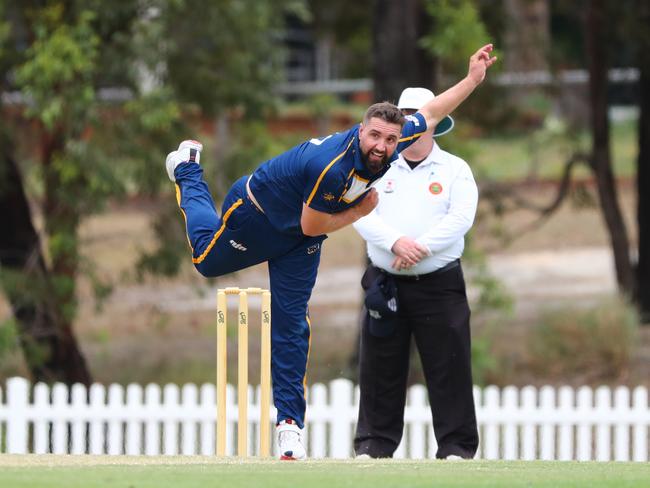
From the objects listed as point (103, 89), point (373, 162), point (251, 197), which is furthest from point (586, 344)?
point (373, 162)

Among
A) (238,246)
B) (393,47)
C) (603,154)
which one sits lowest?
(238,246)

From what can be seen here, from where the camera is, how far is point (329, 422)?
1040cm

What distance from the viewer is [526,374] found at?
1554 centimetres

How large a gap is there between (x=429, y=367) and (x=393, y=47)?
6290 millimetres

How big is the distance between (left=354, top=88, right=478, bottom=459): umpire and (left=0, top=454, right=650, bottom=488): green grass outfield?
3.55 feet

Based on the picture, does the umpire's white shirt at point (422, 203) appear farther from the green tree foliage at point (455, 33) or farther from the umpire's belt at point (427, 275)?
the green tree foliage at point (455, 33)

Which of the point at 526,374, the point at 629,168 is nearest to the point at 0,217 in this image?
the point at 526,374

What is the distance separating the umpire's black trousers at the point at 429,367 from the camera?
26.0 ft

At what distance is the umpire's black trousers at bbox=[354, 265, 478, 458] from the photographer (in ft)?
26.0

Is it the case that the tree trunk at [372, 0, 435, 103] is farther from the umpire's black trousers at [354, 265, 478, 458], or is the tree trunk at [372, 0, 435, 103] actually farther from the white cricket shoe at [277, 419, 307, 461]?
the white cricket shoe at [277, 419, 307, 461]

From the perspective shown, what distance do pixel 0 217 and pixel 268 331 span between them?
7535 millimetres

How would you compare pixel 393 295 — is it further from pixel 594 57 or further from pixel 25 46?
pixel 594 57

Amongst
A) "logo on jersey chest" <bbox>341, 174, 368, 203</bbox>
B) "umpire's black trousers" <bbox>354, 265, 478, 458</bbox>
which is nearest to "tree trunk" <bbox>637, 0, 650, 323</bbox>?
"umpire's black trousers" <bbox>354, 265, 478, 458</bbox>

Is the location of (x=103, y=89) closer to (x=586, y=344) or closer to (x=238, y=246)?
(x=586, y=344)
